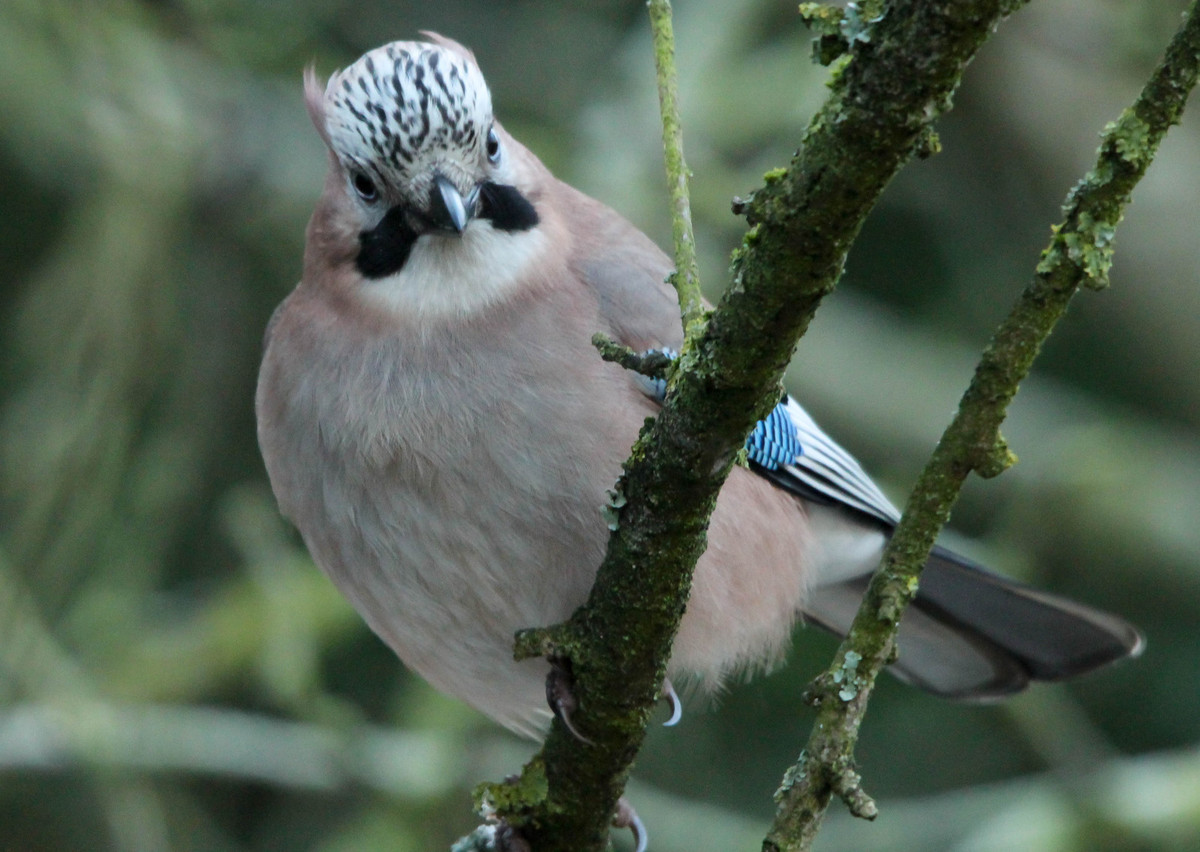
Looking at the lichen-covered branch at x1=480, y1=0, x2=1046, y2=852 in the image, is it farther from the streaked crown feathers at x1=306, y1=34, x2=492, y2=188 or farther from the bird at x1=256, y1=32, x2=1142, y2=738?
the streaked crown feathers at x1=306, y1=34, x2=492, y2=188

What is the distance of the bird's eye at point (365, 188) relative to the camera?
3610 millimetres

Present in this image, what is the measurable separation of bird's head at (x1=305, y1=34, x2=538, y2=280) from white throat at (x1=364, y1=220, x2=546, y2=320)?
0.09ft

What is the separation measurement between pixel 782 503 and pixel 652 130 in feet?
7.59

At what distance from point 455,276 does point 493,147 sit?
12.5 inches

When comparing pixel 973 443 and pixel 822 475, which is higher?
pixel 822 475

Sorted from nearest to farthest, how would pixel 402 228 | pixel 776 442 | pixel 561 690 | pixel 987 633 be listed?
pixel 561 690, pixel 402 228, pixel 776 442, pixel 987 633

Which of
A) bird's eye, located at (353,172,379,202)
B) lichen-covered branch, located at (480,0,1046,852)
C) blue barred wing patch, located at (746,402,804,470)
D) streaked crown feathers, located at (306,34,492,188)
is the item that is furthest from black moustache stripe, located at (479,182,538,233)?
lichen-covered branch, located at (480,0,1046,852)

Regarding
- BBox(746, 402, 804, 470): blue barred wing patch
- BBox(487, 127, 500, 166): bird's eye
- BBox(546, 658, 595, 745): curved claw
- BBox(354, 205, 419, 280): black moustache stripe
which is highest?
BBox(487, 127, 500, 166): bird's eye

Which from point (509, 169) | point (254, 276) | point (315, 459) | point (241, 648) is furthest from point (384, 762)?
point (254, 276)

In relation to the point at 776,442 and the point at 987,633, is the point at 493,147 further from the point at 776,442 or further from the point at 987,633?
the point at 987,633

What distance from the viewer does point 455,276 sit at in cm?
363

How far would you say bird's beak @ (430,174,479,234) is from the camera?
3395 mm

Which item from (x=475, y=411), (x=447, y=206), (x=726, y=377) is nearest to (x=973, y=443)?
(x=726, y=377)

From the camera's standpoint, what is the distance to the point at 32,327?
5.50 meters
